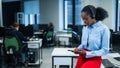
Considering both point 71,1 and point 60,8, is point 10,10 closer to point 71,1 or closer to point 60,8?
point 60,8

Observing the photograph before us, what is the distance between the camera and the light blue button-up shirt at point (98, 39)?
245 centimetres

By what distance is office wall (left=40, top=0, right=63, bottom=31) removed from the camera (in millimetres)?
11461

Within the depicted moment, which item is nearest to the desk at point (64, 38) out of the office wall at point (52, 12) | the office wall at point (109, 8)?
the office wall at point (52, 12)

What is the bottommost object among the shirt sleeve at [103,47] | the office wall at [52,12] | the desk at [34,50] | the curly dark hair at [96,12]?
the desk at [34,50]

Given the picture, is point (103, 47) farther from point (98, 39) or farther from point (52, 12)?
point (52, 12)

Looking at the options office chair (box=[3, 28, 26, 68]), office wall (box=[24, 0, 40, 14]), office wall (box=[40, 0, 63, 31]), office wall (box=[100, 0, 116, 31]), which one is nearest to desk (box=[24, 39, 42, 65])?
office chair (box=[3, 28, 26, 68])

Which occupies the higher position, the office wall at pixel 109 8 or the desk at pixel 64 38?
the office wall at pixel 109 8

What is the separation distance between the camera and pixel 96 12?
2.46 meters

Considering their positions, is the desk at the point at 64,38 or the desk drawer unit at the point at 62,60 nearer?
the desk drawer unit at the point at 62,60

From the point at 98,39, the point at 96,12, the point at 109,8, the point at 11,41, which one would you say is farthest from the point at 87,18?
the point at 109,8

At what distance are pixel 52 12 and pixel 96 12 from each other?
9.11 meters

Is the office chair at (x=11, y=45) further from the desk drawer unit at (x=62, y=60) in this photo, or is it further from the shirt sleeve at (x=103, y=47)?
the shirt sleeve at (x=103, y=47)

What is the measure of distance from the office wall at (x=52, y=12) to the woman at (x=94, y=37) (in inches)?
354

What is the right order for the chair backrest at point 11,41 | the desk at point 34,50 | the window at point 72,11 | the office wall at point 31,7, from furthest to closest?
the window at point 72,11 < the office wall at point 31,7 < the desk at point 34,50 < the chair backrest at point 11,41
